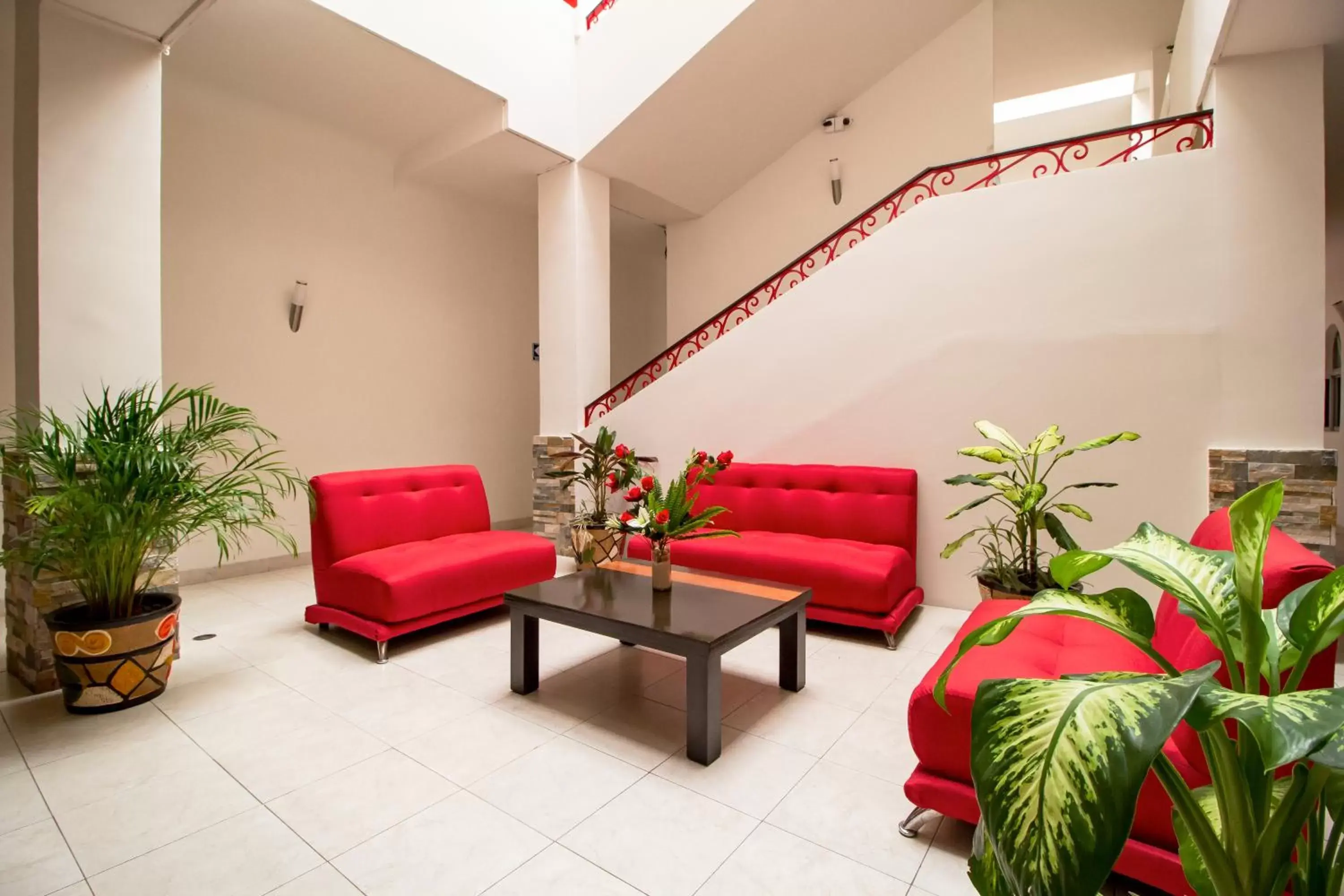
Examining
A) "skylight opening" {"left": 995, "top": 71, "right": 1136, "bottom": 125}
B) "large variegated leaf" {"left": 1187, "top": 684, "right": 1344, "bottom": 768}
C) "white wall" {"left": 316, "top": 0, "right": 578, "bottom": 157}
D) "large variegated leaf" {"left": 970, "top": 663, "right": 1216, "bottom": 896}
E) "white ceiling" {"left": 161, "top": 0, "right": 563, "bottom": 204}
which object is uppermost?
"skylight opening" {"left": 995, "top": 71, "right": 1136, "bottom": 125}

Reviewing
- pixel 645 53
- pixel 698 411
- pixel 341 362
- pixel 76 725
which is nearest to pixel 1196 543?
pixel 698 411

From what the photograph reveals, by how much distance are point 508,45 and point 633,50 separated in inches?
42.5

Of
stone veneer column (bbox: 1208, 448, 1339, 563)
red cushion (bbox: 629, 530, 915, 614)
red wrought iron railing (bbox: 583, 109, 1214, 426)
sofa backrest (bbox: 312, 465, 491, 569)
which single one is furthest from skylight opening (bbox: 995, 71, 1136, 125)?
sofa backrest (bbox: 312, 465, 491, 569)

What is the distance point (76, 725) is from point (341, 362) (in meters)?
3.81

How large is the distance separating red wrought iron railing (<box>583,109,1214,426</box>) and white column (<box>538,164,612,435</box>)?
282mm

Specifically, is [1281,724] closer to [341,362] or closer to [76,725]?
[76,725]

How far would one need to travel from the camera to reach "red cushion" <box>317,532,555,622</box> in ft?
11.0

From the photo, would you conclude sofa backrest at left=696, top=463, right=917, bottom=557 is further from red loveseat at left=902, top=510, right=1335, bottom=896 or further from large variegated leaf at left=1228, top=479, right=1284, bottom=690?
large variegated leaf at left=1228, top=479, right=1284, bottom=690

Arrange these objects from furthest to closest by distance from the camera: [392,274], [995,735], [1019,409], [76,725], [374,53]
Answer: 1. [392,274]
2. [374,53]
3. [1019,409]
4. [76,725]
5. [995,735]

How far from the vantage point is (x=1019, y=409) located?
4090 mm

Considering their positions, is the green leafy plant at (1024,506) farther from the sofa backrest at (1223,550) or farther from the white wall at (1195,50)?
the white wall at (1195,50)

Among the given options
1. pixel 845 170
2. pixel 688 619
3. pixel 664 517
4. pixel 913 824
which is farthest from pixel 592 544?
pixel 845 170

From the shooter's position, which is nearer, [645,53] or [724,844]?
[724,844]

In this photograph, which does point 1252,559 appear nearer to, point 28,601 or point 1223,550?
point 1223,550
